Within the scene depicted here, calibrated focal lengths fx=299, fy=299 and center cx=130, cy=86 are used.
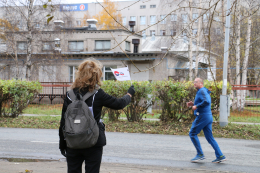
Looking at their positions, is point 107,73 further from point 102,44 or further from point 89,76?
point 89,76

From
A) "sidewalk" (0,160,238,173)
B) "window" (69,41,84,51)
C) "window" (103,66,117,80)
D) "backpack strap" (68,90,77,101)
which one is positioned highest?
"window" (69,41,84,51)

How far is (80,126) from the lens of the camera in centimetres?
351

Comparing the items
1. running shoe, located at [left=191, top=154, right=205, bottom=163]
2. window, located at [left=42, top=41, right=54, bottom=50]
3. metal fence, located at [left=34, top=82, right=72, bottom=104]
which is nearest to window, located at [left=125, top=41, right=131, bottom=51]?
window, located at [left=42, top=41, right=54, bottom=50]

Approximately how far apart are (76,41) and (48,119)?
1663 centimetres

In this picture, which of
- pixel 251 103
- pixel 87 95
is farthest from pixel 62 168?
pixel 251 103

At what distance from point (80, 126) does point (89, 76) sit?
642 mm

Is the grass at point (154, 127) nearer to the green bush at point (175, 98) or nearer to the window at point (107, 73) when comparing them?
the green bush at point (175, 98)

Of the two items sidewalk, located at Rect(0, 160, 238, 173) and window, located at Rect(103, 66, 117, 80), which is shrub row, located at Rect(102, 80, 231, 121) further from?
window, located at Rect(103, 66, 117, 80)

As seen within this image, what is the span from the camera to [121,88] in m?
13.2

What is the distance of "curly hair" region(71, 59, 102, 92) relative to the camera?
12.3 ft

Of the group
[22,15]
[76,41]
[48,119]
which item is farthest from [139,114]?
[76,41]

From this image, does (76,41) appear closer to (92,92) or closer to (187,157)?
(187,157)

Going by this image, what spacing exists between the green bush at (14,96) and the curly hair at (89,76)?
1143 cm

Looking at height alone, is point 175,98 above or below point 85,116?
below
